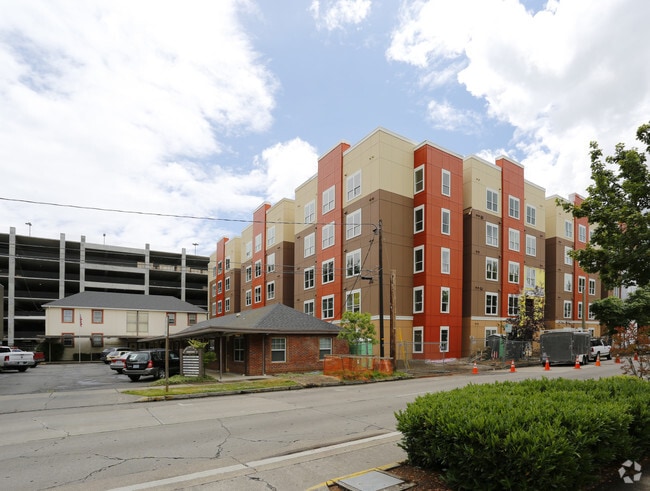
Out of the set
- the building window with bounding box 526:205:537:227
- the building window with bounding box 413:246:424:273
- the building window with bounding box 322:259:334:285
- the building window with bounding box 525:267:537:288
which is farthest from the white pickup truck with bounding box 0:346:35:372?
the building window with bounding box 526:205:537:227

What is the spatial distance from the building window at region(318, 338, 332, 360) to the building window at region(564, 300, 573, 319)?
32604 mm

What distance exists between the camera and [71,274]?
7600 centimetres

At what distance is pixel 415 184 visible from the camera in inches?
1462

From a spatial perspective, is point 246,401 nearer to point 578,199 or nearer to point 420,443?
point 420,443

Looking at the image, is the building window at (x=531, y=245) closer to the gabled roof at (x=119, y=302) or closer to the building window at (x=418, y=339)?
the building window at (x=418, y=339)

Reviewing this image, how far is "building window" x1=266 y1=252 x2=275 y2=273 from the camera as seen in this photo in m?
53.0

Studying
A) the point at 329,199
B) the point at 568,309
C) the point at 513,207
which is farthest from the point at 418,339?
the point at 568,309

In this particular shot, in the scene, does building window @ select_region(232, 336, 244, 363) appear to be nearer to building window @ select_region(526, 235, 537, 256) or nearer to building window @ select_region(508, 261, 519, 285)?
building window @ select_region(508, 261, 519, 285)

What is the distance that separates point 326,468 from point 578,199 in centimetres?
5414

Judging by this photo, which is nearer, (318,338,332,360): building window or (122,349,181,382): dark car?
(122,349,181,382): dark car

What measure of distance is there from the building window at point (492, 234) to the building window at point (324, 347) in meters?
19.0

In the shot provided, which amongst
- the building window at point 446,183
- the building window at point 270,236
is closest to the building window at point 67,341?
the building window at point 270,236

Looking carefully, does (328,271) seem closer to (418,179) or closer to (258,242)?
(418,179)

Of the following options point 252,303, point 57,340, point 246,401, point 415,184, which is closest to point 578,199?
point 415,184
